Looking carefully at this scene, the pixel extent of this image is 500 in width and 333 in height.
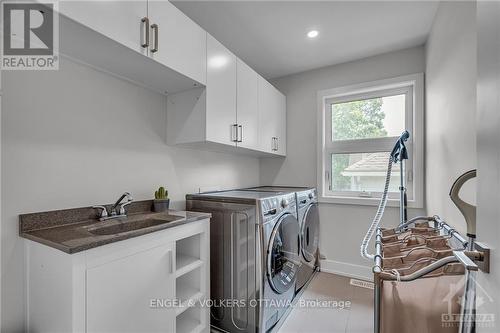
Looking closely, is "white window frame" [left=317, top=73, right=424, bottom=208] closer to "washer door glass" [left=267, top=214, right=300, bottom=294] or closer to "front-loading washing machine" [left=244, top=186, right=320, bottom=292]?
"front-loading washing machine" [left=244, top=186, right=320, bottom=292]

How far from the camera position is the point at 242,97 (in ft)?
6.59

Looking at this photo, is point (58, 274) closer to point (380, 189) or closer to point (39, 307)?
point (39, 307)

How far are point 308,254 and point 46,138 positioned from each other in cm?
233

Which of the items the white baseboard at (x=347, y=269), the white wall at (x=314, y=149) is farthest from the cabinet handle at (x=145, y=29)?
the white baseboard at (x=347, y=269)

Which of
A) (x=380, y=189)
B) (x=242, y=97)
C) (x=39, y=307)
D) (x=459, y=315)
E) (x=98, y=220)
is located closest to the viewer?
(x=459, y=315)

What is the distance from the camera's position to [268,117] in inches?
97.8

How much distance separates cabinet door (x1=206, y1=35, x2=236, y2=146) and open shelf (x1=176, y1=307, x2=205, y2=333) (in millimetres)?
1205

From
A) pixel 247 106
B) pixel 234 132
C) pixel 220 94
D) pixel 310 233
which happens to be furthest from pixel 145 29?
pixel 310 233

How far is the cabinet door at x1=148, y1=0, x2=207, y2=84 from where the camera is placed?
1.24 meters

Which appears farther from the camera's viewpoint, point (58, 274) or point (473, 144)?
point (473, 144)

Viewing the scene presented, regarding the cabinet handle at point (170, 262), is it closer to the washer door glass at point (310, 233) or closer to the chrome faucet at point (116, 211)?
the chrome faucet at point (116, 211)

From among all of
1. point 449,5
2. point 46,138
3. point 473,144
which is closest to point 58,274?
point 46,138

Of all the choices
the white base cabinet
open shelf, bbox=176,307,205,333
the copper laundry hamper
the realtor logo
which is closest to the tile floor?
open shelf, bbox=176,307,205,333

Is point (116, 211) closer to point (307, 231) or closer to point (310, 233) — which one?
point (307, 231)
